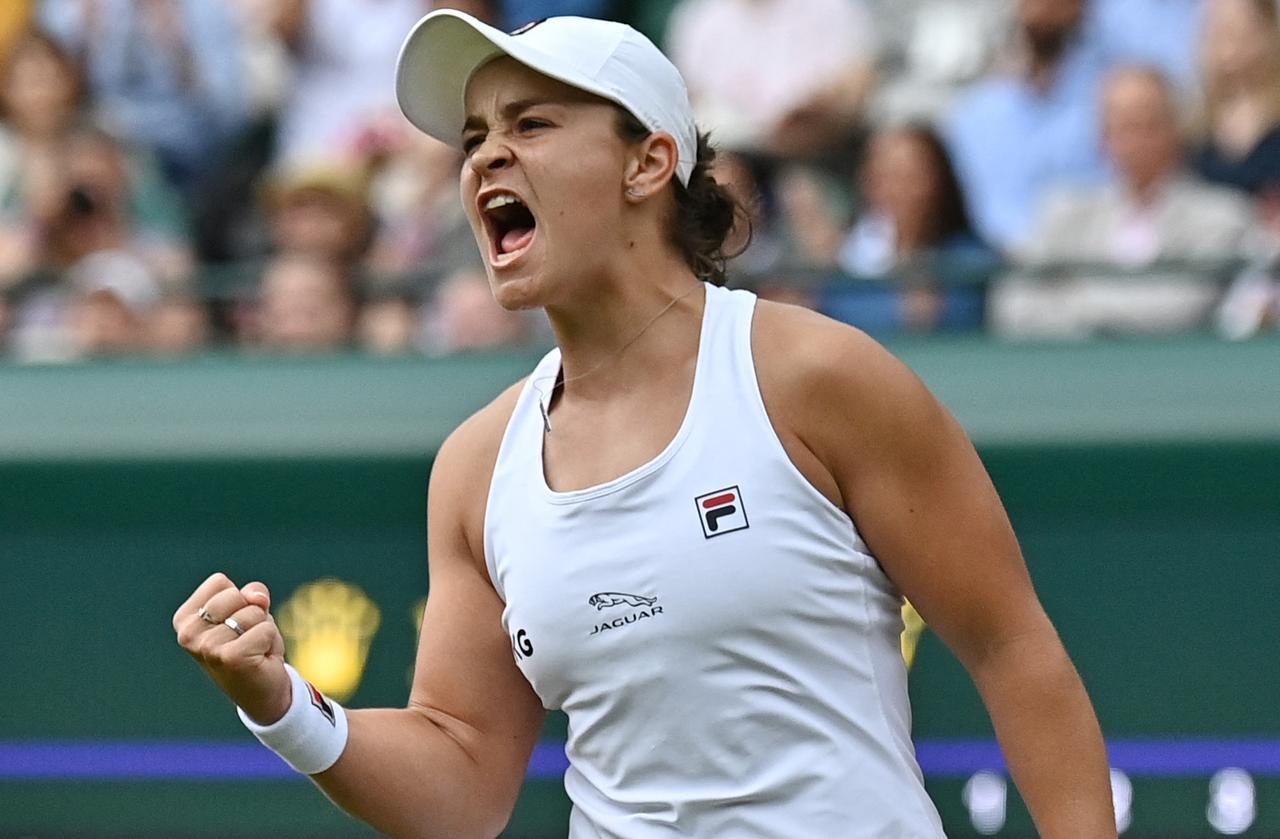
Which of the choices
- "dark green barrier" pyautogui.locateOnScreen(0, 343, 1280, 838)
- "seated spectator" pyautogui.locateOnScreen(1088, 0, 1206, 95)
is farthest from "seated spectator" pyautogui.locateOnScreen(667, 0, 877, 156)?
"dark green barrier" pyautogui.locateOnScreen(0, 343, 1280, 838)

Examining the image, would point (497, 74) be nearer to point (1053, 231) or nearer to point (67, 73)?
point (1053, 231)

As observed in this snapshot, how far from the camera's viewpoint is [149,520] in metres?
4.91

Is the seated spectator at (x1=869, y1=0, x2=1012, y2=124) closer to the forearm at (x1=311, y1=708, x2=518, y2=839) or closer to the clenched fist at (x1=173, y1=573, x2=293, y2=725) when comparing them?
the forearm at (x1=311, y1=708, x2=518, y2=839)

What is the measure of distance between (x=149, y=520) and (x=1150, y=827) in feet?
8.11

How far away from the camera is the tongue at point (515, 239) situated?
102 inches

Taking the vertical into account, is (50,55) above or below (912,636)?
above

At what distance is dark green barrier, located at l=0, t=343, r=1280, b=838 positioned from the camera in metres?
4.40

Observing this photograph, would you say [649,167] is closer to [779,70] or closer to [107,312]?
[107,312]

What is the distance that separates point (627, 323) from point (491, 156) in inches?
11.1

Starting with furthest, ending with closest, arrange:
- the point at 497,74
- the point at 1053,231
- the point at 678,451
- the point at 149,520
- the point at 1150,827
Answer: the point at 1053,231, the point at 149,520, the point at 1150,827, the point at 497,74, the point at 678,451

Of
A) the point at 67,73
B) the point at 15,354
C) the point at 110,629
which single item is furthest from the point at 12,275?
the point at 67,73

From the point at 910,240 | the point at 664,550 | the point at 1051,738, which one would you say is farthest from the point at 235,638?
the point at 910,240

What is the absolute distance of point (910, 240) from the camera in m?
5.36

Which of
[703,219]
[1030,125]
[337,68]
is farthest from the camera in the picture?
[337,68]
